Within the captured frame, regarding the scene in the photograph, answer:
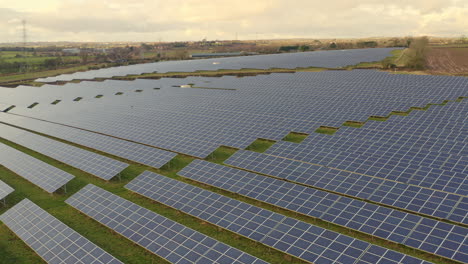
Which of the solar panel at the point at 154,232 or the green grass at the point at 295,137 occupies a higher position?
the green grass at the point at 295,137

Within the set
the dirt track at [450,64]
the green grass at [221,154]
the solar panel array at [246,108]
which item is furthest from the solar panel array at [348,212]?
the dirt track at [450,64]

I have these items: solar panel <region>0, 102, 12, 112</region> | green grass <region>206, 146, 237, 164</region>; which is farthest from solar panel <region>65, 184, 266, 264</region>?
solar panel <region>0, 102, 12, 112</region>

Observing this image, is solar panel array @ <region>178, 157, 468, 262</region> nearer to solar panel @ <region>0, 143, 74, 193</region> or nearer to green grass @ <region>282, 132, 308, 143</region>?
solar panel @ <region>0, 143, 74, 193</region>

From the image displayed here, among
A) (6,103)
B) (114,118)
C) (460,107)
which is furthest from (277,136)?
(6,103)

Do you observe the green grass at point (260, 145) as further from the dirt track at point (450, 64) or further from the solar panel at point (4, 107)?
the dirt track at point (450, 64)

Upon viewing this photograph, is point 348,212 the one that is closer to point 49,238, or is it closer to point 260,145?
point 260,145
